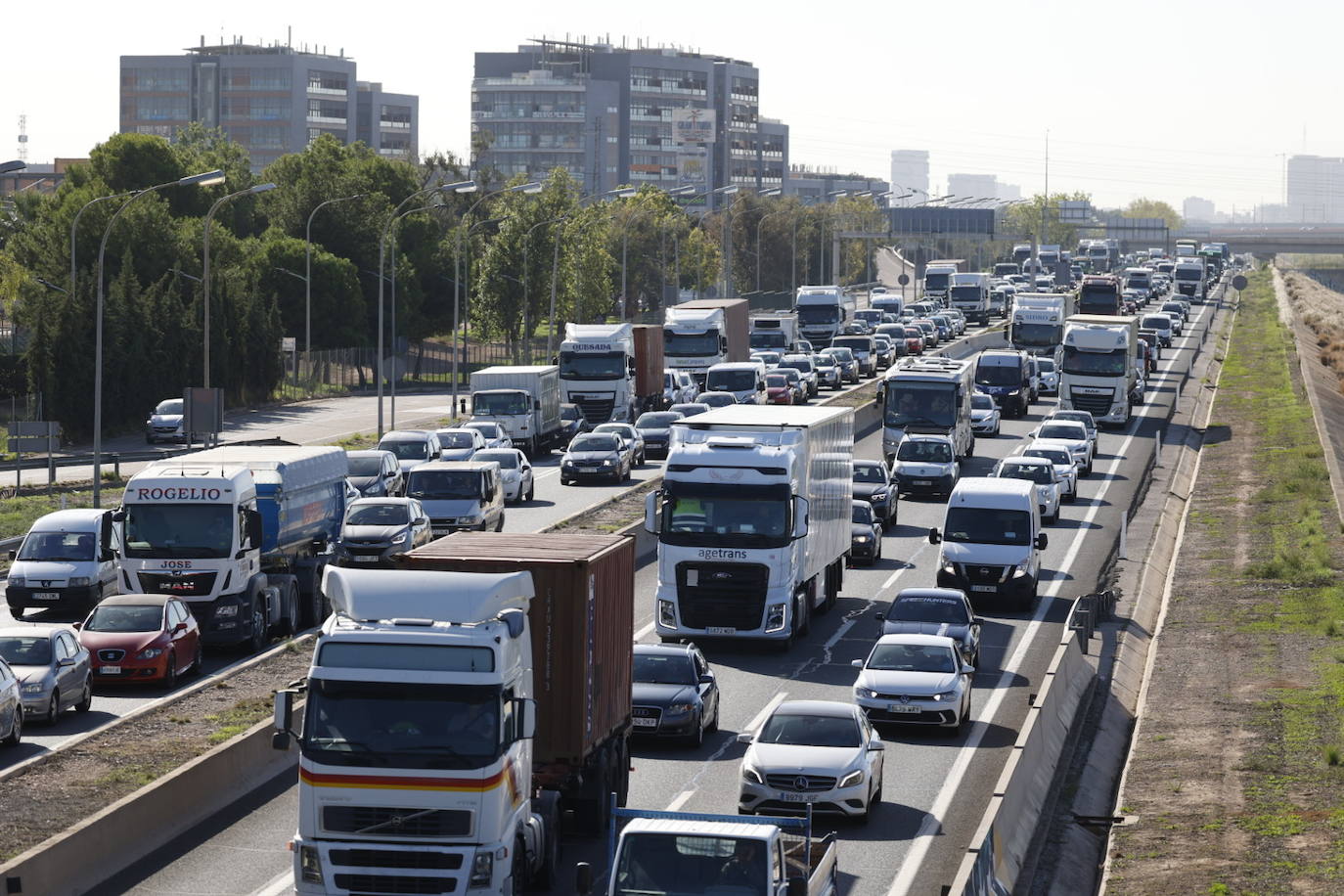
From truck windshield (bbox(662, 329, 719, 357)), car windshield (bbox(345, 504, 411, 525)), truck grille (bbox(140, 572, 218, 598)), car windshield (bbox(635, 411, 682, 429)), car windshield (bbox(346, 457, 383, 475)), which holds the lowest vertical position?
truck grille (bbox(140, 572, 218, 598))

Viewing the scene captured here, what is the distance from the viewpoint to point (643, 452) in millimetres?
64438

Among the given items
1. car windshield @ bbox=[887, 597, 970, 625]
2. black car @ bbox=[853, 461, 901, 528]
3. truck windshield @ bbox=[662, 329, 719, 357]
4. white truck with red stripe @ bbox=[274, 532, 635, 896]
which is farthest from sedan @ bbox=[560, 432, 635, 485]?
white truck with red stripe @ bbox=[274, 532, 635, 896]

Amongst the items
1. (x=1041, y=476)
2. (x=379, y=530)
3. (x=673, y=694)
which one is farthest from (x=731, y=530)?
(x=1041, y=476)

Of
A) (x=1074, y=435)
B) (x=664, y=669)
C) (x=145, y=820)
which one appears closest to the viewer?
(x=145, y=820)

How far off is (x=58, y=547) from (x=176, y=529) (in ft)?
18.7

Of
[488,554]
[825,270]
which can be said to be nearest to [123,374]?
[488,554]

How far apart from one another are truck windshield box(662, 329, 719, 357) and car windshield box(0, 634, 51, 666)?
54.3m

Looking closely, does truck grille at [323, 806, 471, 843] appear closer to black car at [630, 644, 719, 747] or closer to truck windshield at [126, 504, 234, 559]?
black car at [630, 644, 719, 747]

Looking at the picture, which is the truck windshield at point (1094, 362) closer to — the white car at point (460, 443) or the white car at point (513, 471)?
the white car at point (460, 443)

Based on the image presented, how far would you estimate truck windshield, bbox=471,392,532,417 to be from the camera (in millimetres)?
63875

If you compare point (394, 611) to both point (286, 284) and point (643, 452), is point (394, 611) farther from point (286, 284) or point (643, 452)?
point (286, 284)

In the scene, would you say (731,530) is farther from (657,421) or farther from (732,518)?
(657,421)

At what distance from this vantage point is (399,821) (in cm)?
1655

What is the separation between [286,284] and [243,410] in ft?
52.5
